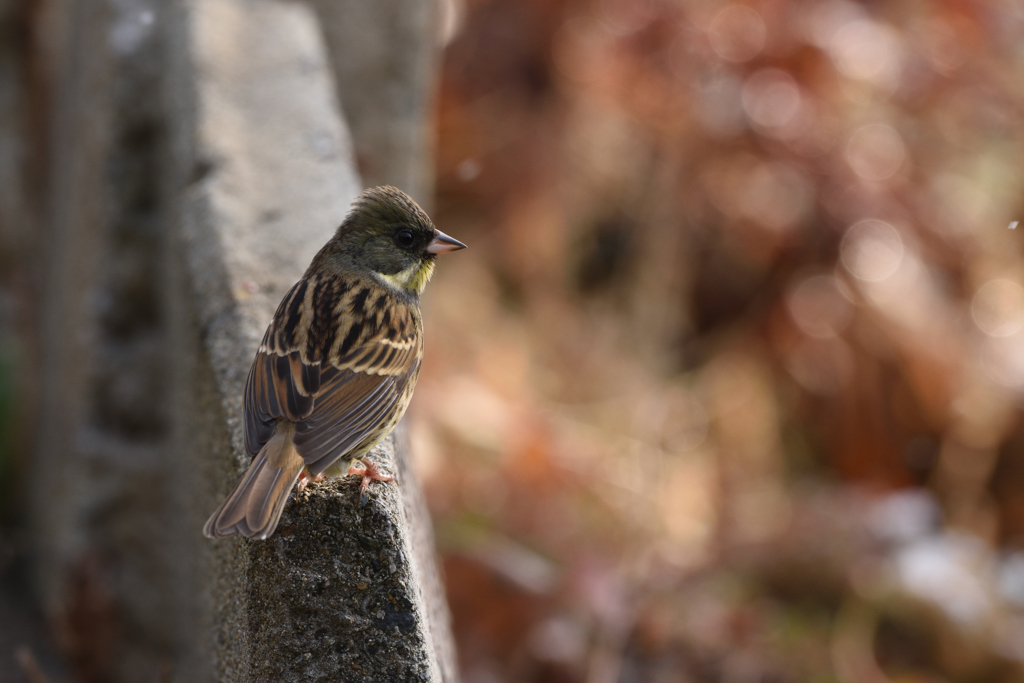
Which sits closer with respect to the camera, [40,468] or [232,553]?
[232,553]

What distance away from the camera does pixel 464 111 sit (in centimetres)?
663

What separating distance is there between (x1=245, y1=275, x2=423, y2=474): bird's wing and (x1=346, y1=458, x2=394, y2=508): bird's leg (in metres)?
0.04

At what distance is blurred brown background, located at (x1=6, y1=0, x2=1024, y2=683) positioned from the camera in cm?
440

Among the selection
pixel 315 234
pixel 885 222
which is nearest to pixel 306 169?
pixel 315 234

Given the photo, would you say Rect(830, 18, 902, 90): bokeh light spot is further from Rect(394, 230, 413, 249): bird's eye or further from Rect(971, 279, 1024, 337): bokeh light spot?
Rect(394, 230, 413, 249): bird's eye

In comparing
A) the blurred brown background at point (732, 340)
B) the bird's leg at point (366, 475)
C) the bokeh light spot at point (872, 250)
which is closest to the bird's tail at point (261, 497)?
the bird's leg at point (366, 475)

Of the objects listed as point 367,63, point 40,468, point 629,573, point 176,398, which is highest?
point 367,63

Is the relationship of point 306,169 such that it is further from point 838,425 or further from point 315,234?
point 838,425

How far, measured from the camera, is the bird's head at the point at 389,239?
2.42 metres

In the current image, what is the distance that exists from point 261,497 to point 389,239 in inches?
35.0

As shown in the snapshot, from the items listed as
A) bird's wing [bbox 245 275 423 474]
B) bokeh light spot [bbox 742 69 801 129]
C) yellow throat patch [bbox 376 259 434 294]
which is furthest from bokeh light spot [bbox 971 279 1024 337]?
bird's wing [bbox 245 275 423 474]

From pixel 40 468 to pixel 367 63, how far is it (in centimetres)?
196

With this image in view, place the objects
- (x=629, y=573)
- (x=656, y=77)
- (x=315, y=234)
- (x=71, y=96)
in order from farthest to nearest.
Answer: (x=656, y=77)
(x=629, y=573)
(x=71, y=96)
(x=315, y=234)

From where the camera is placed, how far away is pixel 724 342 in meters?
6.74
